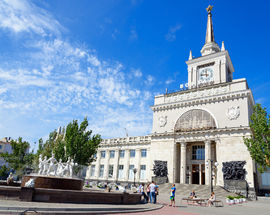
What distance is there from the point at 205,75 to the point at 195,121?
1305cm

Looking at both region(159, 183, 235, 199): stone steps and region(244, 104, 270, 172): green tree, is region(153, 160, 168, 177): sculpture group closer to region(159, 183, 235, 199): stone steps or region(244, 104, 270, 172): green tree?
region(159, 183, 235, 199): stone steps

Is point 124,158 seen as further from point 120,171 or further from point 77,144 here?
point 77,144

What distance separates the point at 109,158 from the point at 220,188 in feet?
98.8

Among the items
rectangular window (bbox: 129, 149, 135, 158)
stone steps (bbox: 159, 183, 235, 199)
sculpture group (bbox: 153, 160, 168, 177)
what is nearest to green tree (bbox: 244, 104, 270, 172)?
stone steps (bbox: 159, 183, 235, 199)

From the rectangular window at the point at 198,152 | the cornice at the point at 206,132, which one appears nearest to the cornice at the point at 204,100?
the cornice at the point at 206,132

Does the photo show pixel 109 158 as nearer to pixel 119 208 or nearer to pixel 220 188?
pixel 220 188

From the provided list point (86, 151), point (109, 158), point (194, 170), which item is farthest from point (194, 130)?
point (109, 158)

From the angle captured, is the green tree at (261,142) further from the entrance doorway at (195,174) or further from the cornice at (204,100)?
the entrance doorway at (195,174)

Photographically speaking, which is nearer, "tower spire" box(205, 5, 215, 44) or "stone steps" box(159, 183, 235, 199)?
"stone steps" box(159, 183, 235, 199)

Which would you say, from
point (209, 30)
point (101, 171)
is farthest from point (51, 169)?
point (209, 30)

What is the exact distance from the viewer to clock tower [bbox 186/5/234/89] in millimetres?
48062

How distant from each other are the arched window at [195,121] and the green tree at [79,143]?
55.8 ft

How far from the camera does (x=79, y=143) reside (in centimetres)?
3803

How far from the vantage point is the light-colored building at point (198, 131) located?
3803cm
